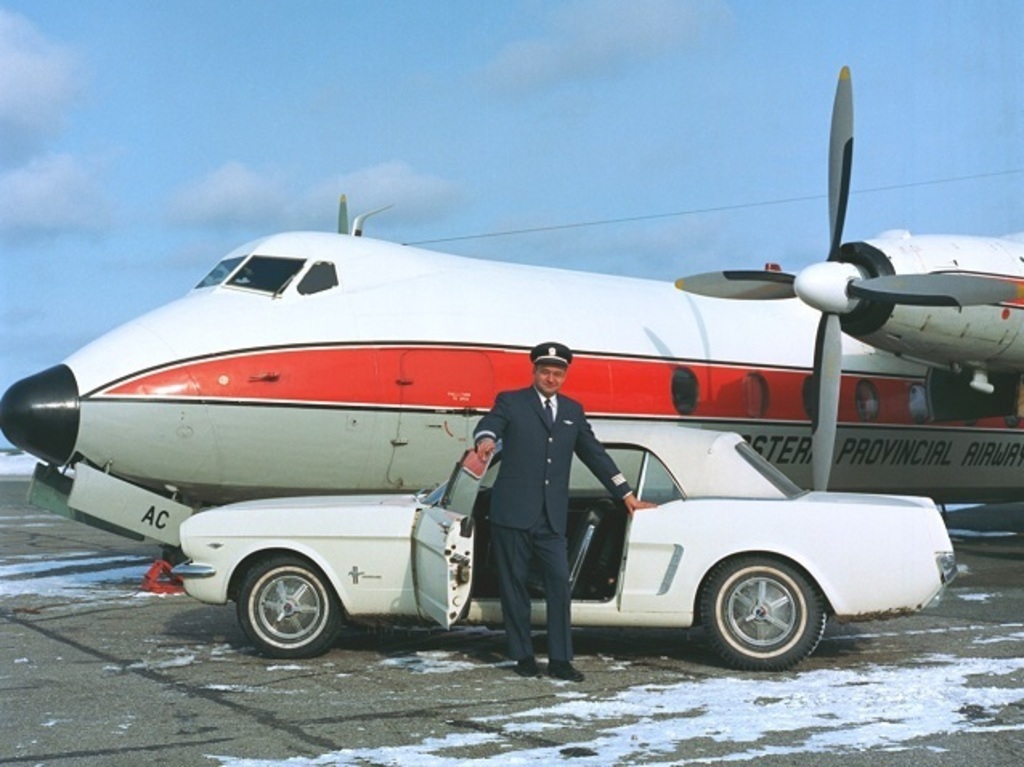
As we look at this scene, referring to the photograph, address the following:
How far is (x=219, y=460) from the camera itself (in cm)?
1184

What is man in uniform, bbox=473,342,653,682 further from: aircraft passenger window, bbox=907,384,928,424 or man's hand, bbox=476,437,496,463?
aircraft passenger window, bbox=907,384,928,424

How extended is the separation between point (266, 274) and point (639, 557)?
6314 millimetres

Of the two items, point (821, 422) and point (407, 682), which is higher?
point (821, 422)

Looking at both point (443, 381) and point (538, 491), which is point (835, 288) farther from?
point (538, 491)

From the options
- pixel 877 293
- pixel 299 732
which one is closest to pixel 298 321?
pixel 877 293

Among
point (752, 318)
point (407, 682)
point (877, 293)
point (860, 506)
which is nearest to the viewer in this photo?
point (407, 682)

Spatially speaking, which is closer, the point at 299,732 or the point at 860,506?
the point at 299,732

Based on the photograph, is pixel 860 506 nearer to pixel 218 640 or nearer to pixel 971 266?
pixel 218 640

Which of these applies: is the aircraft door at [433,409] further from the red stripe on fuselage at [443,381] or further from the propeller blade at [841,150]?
the propeller blade at [841,150]

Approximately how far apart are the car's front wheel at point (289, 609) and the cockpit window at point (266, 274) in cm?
503

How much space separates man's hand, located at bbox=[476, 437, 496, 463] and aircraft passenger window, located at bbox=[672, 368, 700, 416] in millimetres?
6769

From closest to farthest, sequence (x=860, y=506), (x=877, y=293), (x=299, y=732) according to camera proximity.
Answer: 1. (x=299, y=732)
2. (x=860, y=506)
3. (x=877, y=293)

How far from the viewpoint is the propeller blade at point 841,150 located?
48.8 feet

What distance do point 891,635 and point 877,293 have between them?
4.74m
